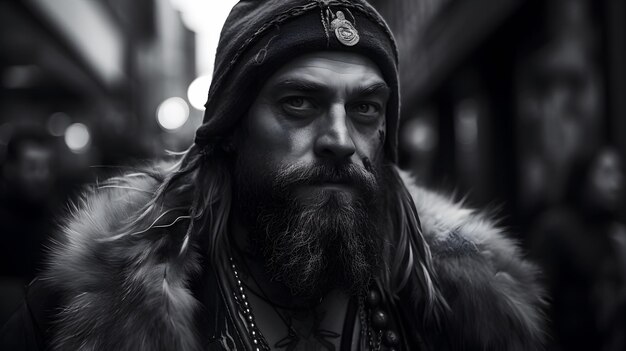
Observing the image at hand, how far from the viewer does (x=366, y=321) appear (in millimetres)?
2359

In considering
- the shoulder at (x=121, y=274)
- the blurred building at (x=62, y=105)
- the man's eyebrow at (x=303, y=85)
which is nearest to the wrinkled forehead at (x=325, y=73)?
the man's eyebrow at (x=303, y=85)

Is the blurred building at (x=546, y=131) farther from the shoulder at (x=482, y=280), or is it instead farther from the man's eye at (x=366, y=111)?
the man's eye at (x=366, y=111)

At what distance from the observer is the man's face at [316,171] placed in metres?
2.16

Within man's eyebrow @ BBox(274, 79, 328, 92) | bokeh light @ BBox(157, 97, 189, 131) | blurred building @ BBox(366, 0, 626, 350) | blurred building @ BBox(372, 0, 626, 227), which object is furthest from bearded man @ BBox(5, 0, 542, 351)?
bokeh light @ BBox(157, 97, 189, 131)

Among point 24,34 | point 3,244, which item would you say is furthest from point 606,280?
point 24,34

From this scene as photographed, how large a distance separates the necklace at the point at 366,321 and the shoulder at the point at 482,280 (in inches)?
8.3

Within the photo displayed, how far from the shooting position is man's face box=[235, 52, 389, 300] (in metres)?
2.16

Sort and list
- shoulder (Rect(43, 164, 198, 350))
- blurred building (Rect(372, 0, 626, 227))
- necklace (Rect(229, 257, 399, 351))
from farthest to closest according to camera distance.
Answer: blurred building (Rect(372, 0, 626, 227)) < necklace (Rect(229, 257, 399, 351)) < shoulder (Rect(43, 164, 198, 350))

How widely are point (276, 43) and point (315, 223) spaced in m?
0.59

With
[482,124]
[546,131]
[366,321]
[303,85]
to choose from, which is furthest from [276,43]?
[482,124]

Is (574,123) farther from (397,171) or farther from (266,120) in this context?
(266,120)

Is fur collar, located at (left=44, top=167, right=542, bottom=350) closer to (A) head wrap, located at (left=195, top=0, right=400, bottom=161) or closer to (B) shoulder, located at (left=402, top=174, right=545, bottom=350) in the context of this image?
(B) shoulder, located at (left=402, top=174, right=545, bottom=350)

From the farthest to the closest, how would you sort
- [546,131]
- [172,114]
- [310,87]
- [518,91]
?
1. [172,114]
2. [518,91]
3. [546,131]
4. [310,87]

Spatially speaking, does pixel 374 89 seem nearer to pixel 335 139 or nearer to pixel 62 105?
pixel 335 139
